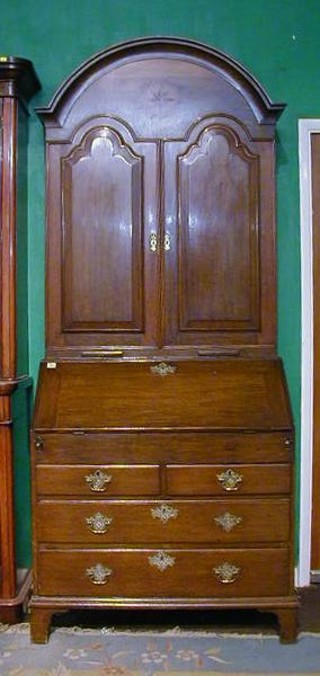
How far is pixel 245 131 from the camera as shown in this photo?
94.2 inches

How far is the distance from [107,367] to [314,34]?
1.69 m

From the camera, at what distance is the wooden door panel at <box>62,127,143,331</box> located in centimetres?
240

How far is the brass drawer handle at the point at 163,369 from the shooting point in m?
2.33

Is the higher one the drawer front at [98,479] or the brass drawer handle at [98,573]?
the drawer front at [98,479]

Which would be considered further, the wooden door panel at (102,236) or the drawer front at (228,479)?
the wooden door panel at (102,236)

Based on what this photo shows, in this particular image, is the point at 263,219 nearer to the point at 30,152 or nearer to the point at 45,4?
the point at 30,152

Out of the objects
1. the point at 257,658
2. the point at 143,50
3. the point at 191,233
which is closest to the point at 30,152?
the point at 143,50

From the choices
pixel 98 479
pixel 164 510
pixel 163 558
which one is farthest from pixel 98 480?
pixel 163 558

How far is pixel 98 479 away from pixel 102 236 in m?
0.96

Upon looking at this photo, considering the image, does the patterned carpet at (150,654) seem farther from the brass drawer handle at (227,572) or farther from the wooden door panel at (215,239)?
the wooden door panel at (215,239)

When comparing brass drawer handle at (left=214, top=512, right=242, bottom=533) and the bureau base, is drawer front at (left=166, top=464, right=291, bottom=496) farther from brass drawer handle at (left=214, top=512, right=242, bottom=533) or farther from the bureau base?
the bureau base

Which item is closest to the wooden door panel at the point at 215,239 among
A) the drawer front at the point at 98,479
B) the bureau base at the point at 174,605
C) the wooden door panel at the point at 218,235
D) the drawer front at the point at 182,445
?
the wooden door panel at the point at 218,235

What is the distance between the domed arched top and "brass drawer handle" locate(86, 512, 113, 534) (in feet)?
5.09

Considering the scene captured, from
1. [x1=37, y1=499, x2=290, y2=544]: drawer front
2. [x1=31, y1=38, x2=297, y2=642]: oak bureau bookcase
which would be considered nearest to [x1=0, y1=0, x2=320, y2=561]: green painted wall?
[x1=31, y1=38, x2=297, y2=642]: oak bureau bookcase
